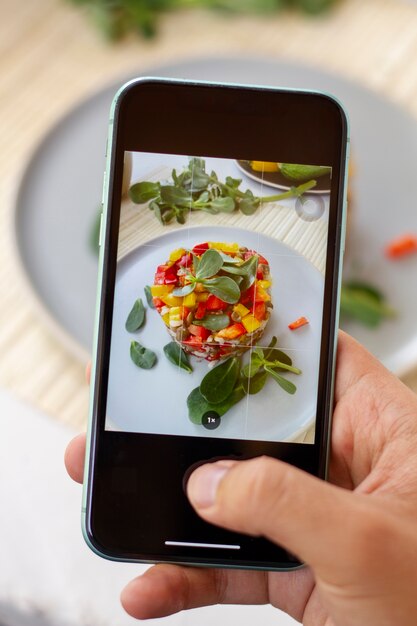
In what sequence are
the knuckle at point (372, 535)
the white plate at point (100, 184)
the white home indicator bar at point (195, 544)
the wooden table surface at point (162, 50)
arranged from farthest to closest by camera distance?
1. the wooden table surface at point (162, 50)
2. the white plate at point (100, 184)
3. the white home indicator bar at point (195, 544)
4. the knuckle at point (372, 535)

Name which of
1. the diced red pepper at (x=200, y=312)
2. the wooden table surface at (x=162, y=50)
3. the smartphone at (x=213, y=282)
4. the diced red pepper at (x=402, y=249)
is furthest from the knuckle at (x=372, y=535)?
the wooden table surface at (x=162, y=50)

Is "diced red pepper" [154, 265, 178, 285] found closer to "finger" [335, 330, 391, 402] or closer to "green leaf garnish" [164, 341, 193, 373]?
"green leaf garnish" [164, 341, 193, 373]

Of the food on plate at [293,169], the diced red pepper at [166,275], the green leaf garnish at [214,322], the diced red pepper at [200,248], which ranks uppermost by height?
the food on plate at [293,169]

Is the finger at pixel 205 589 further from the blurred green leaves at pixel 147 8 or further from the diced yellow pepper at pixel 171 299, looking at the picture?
the blurred green leaves at pixel 147 8

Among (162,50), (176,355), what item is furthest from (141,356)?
(162,50)

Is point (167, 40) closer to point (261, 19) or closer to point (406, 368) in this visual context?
point (261, 19)

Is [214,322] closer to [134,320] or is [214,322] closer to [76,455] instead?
[134,320]

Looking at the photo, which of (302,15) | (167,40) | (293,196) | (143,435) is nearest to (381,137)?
(302,15)

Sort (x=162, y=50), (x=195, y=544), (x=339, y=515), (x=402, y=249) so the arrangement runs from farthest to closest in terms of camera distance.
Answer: (x=162, y=50), (x=402, y=249), (x=195, y=544), (x=339, y=515)
